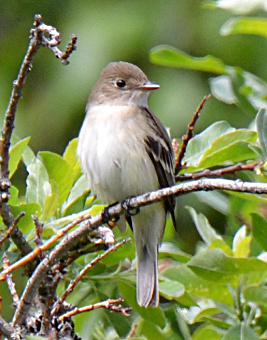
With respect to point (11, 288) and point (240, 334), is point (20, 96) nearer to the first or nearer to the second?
point (11, 288)

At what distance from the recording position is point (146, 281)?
291 cm

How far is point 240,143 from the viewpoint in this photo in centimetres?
282

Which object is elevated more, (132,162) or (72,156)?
(72,156)

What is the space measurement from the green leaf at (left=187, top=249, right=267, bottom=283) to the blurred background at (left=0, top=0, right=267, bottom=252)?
9.44 feet

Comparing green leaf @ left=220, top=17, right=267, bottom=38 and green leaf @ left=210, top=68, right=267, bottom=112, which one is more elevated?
green leaf @ left=220, top=17, right=267, bottom=38

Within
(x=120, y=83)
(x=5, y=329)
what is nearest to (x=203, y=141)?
(x=120, y=83)

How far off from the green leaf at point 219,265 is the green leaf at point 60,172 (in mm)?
616

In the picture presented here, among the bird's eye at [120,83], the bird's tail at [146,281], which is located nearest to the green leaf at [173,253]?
the bird's tail at [146,281]

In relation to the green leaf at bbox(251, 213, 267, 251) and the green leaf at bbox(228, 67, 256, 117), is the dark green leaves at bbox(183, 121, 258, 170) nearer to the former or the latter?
the green leaf at bbox(228, 67, 256, 117)

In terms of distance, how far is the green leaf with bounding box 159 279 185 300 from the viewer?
8.78 feet

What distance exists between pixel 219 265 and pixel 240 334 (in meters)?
0.22

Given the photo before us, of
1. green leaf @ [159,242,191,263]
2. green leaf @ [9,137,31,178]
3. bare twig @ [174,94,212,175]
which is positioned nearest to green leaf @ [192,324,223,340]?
green leaf @ [159,242,191,263]

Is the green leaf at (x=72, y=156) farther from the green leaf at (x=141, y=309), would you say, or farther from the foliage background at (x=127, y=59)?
the foliage background at (x=127, y=59)

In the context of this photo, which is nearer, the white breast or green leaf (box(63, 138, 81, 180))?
green leaf (box(63, 138, 81, 180))
